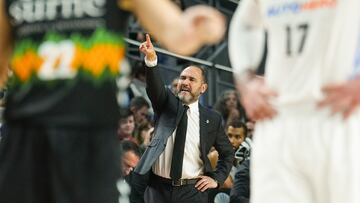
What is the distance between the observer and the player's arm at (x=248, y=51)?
3852 millimetres

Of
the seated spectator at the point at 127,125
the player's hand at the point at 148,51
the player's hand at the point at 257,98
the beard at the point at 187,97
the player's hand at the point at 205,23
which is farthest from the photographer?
the seated spectator at the point at 127,125

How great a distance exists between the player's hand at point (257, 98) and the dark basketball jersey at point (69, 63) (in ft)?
3.82

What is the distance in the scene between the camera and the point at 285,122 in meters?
3.73

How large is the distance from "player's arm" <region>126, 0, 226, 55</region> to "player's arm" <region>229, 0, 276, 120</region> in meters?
1.12

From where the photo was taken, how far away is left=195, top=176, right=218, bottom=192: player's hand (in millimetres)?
7789

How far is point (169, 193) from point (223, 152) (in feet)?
2.91

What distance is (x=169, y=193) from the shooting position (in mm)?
7684

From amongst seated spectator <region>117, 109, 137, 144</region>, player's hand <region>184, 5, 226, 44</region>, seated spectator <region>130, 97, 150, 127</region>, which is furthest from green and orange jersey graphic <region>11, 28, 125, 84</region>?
seated spectator <region>130, 97, 150, 127</region>

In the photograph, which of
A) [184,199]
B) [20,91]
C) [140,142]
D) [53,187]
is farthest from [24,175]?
[140,142]

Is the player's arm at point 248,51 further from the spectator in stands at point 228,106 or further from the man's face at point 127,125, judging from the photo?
the spectator in stands at point 228,106

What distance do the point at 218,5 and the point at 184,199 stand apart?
6004mm

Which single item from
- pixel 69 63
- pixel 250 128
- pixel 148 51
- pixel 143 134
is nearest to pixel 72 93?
pixel 69 63

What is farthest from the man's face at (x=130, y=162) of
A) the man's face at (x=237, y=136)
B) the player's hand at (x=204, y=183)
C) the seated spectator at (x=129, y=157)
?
the man's face at (x=237, y=136)

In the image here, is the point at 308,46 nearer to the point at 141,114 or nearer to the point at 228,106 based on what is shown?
the point at 141,114
